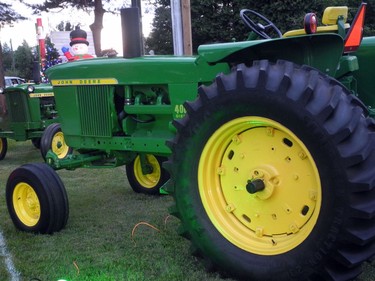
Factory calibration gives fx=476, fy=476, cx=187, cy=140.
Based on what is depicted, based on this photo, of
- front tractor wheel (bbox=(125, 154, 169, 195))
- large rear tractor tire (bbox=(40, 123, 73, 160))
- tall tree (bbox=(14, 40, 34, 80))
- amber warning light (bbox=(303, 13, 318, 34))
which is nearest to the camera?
amber warning light (bbox=(303, 13, 318, 34))

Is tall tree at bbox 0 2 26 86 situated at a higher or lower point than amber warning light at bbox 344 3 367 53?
higher

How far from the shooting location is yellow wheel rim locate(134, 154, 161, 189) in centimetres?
508

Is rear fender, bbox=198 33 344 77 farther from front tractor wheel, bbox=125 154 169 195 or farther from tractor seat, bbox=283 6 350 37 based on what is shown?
front tractor wheel, bbox=125 154 169 195

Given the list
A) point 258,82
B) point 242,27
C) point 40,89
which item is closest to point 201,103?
point 258,82

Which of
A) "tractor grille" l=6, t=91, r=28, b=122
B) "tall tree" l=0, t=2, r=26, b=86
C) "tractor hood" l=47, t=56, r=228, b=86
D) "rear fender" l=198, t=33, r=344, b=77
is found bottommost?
"tractor grille" l=6, t=91, r=28, b=122

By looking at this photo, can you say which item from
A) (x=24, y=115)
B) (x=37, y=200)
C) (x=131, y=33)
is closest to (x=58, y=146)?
(x=24, y=115)

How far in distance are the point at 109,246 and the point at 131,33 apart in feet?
5.28

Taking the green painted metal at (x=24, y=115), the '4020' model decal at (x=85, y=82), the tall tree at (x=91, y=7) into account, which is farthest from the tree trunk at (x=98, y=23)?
the '4020' model decal at (x=85, y=82)

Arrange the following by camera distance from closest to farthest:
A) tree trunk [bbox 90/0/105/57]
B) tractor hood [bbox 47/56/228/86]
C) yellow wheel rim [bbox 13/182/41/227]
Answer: tractor hood [bbox 47/56/228/86]
yellow wheel rim [bbox 13/182/41/227]
tree trunk [bbox 90/0/105/57]

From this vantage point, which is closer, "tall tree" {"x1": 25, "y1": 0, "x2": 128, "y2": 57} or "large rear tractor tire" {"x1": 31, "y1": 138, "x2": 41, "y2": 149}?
"large rear tractor tire" {"x1": 31, "y1": 138, "x2": 41, "y2": 149}

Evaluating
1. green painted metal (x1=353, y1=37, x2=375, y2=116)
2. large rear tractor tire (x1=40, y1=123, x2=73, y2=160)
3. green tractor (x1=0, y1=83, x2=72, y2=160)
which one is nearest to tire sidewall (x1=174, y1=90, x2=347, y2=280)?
green painted metal (x1=353, y1=37, x2=375, y2=116)

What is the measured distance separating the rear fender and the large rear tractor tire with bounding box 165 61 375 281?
0.74ft

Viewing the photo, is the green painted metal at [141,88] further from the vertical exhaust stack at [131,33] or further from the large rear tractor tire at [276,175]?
the large rear tractor tire at [276,175]

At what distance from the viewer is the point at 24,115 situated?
28.4ft
